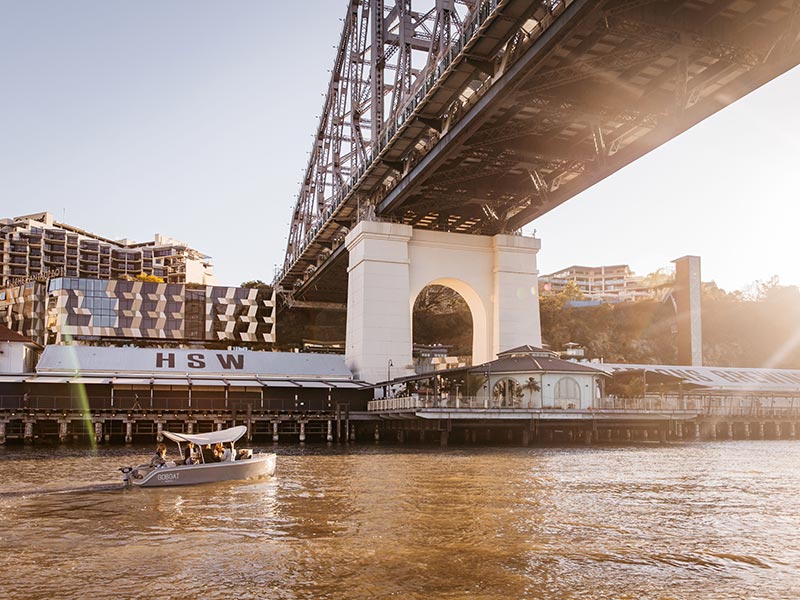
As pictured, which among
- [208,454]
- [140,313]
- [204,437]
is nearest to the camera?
[208,454]

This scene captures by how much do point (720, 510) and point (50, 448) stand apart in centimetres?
3744

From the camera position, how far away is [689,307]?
8594 centimetres

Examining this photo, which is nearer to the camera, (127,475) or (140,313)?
(127,475)

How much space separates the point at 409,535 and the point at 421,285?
48541mm

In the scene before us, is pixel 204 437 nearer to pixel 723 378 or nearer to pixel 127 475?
pixel 127 475

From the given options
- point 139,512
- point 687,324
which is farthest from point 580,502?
point 687,324

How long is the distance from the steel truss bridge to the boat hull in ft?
72.3

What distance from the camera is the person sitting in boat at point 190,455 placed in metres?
28.5

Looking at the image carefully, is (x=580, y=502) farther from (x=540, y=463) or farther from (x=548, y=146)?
(x=548, y=146)

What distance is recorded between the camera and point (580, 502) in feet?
77.9

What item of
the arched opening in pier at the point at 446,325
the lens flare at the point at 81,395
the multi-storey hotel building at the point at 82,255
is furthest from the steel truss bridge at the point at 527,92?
the multi-storey hotel building at the point at 82,255

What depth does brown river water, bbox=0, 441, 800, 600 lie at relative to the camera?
14.1m

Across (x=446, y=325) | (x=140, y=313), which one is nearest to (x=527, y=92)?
(x=140, y=313)

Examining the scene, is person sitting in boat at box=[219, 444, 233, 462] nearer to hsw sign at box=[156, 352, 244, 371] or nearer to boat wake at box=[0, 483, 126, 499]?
boat wake at box=[0, 483, 126, 499]
